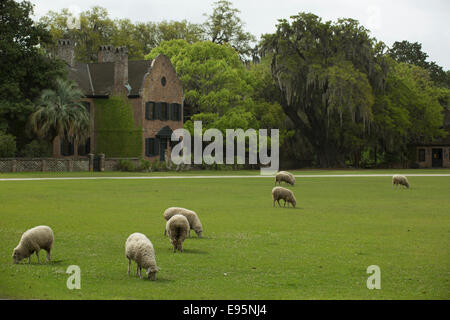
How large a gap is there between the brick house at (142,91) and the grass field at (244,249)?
35.7 m

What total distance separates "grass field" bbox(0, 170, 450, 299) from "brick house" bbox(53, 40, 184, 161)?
117 ft

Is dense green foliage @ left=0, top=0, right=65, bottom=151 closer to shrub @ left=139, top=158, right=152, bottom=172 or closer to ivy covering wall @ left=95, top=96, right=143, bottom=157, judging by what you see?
ivy covering wall @ left=95, top=96, right=143, bottom=157

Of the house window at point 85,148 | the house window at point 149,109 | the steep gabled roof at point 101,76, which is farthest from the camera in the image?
the steep gabled roof at point 101,76

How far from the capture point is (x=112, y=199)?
27.8 meters

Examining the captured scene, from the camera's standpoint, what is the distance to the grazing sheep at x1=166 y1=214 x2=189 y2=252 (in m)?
13.8

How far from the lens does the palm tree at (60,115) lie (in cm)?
5553

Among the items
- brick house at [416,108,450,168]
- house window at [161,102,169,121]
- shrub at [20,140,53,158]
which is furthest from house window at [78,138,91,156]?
brick house at [416,108,450,168]

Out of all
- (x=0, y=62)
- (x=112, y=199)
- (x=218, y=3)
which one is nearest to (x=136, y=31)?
(x=218, y=3)

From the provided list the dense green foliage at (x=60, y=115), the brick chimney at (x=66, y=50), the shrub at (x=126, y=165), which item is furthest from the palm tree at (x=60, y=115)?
the brick chimney at (x=66, y=50)

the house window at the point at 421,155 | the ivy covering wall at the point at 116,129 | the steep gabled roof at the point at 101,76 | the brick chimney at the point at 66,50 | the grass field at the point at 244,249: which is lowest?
the grass field at the point at 244,249

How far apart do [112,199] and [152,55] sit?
144ft

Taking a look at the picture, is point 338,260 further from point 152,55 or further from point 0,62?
point 152,55

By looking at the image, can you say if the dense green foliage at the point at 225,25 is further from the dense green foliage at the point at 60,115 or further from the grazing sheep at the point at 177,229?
the grazing sheep at the point at 177,229
